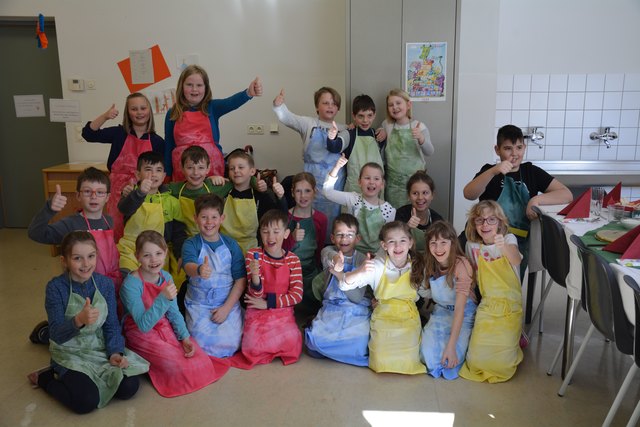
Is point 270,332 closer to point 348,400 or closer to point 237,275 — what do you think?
point 237,275

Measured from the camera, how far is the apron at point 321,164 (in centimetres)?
369

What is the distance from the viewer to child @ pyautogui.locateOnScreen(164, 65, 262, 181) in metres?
3.46

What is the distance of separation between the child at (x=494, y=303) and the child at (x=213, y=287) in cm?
118

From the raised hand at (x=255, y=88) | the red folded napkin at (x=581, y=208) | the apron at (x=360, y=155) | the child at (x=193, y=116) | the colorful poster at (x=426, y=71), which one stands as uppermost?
the colorful poster at (x=426, y=71)

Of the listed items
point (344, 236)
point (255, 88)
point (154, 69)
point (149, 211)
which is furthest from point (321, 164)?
point (154, 69)

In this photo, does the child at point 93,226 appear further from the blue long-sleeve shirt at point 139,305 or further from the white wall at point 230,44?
the white wall at point 230,44

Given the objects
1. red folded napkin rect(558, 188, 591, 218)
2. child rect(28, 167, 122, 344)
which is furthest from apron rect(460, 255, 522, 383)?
child rect(28, 167, 122, 344)

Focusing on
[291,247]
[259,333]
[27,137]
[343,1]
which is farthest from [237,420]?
[27,137]

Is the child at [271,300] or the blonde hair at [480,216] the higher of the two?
the blonde hair at [480,216]

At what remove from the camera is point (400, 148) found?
375cm

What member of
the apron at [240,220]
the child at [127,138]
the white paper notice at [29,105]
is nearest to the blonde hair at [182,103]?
the child at [127,138]

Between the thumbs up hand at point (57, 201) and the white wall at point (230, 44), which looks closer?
the thumbs up hand at point (57, 201)

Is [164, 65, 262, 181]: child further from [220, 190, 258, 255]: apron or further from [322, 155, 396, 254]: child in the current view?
[322, 155, 396, 254]: child

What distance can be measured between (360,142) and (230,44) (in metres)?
1.84
